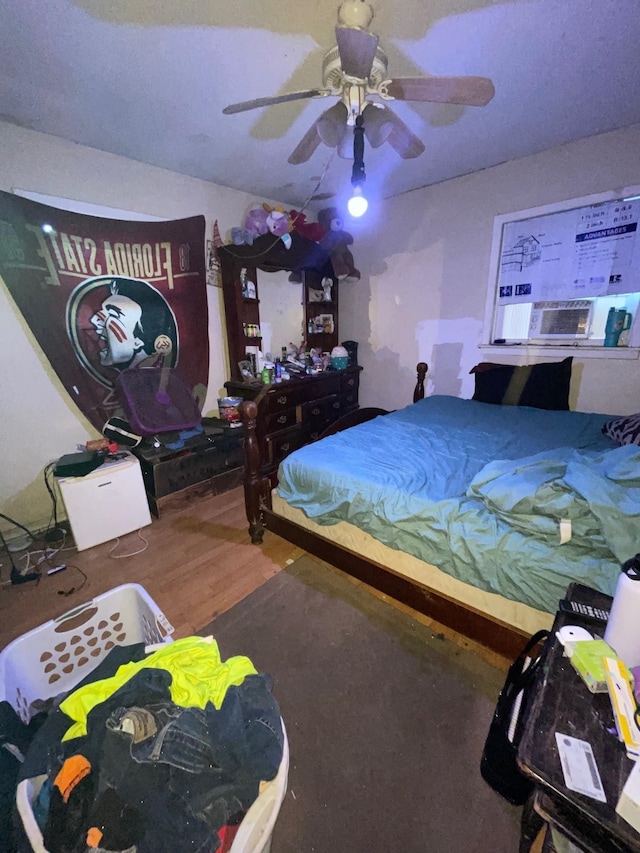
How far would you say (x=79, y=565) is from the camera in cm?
207

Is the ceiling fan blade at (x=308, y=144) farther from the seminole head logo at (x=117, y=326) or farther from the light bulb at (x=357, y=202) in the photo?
the seminole head logo at (x=117, y=326)

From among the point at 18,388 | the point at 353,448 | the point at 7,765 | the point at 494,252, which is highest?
the point at 494,252

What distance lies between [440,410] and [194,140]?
2.59 metres

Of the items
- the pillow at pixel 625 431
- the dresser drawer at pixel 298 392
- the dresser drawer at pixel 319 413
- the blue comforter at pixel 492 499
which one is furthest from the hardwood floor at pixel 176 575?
the pillow at pixel 625 431

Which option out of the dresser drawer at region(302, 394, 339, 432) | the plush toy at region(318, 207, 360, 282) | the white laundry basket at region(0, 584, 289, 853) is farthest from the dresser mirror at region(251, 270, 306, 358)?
the white laundry basket at region(0, 584, 289, 853)

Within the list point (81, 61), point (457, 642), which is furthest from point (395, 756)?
point (81, 61)

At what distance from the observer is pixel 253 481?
2102 millimetres

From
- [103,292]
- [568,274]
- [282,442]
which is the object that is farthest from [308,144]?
[568,274]

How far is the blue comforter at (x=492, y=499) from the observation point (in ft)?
3.77

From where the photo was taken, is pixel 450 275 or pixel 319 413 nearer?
pixel 450 275

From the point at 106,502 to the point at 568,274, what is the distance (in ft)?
12.5

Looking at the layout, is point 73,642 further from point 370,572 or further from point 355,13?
point 355,13

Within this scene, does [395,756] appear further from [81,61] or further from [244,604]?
[81,61]

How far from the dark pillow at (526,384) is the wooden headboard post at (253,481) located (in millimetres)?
2067
